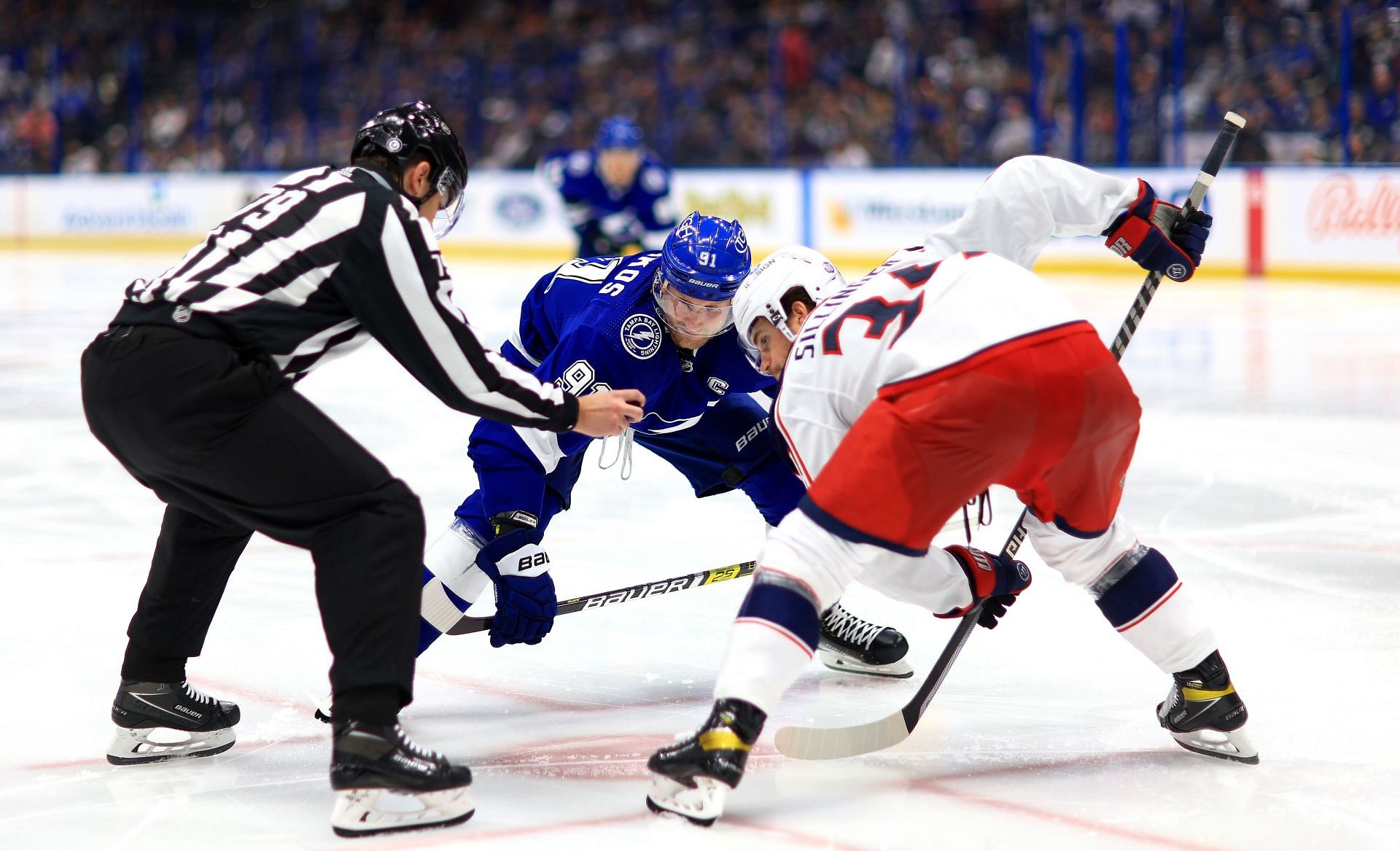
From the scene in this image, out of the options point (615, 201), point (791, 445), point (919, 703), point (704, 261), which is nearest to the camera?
point (791, 445)

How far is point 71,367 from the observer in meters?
7.67

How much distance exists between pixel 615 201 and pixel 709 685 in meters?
6.57

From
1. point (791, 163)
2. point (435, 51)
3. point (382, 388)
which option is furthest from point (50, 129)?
point (382, 388)

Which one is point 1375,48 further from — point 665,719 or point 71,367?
point 665,719

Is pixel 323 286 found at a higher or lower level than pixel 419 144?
lower

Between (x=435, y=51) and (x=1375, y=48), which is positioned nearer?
(x=1375, y=48)

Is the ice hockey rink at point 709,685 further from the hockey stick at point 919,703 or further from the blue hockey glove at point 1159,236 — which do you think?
the blue hockey glove at point 1159,236

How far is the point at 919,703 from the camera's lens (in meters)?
2.60

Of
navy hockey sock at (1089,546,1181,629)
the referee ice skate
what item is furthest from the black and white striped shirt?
navy hockey sock at (1089,546,1181,629)

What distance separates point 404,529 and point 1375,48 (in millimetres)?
10430

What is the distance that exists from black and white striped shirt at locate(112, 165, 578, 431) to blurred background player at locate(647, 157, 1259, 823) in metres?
0.54

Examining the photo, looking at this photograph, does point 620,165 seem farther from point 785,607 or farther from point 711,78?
point 785,607

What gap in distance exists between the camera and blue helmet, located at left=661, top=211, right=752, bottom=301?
8.99 ft

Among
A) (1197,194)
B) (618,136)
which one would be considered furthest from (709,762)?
(618,136)
